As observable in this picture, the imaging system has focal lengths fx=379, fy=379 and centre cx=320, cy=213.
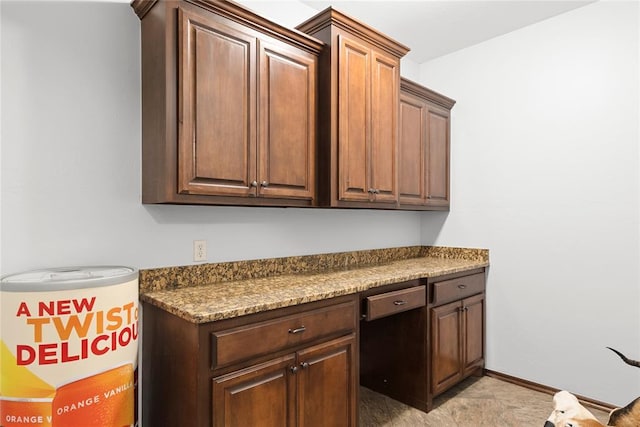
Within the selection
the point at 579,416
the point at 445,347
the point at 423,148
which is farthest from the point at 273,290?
the point at 423,148

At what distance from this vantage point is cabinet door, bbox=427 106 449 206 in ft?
10.3

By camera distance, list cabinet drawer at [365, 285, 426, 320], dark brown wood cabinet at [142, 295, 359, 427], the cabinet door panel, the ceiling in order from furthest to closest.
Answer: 1. the ceiling
2. the cabinet door panel
3. cabinet drawer at [365, 285, 426, 320]
4. dark brown wood cabinet at [142, 295, 359, 427]

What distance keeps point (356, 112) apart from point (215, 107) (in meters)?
0.89

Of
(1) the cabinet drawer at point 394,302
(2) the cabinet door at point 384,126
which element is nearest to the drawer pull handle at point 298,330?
(1) the cabinet drawer at point 394,302

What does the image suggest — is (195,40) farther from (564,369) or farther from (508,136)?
(564,369)

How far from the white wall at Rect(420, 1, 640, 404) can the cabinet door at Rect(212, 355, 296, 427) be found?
2.11m

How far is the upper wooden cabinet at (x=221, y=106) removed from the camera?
167 cm

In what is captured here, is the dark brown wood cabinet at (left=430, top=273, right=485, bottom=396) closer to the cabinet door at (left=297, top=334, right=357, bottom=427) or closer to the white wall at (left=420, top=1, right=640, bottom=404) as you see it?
the white wall at (left=420, top=1, right=640, bottom=404)

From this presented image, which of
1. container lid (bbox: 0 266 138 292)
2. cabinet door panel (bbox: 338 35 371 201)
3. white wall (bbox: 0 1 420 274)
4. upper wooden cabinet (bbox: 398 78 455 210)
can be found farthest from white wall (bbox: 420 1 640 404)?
container lid (bbox: 0 266 138 292)

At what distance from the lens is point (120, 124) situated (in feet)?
5.94

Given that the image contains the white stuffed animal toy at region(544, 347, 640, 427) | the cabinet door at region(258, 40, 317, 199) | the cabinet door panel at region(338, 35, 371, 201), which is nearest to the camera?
the white stuffed animal toy at region(544, 347, 640, 427)

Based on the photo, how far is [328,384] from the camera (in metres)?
1.85

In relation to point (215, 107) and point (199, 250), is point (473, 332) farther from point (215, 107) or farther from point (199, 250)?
point (215, 107)

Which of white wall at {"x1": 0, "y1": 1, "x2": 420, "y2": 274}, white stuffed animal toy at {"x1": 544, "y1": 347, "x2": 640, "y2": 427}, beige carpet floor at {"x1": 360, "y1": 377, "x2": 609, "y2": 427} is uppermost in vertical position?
white wall at {"x1": 0, "y1": 1, "x2": 420, "y2": 274}
